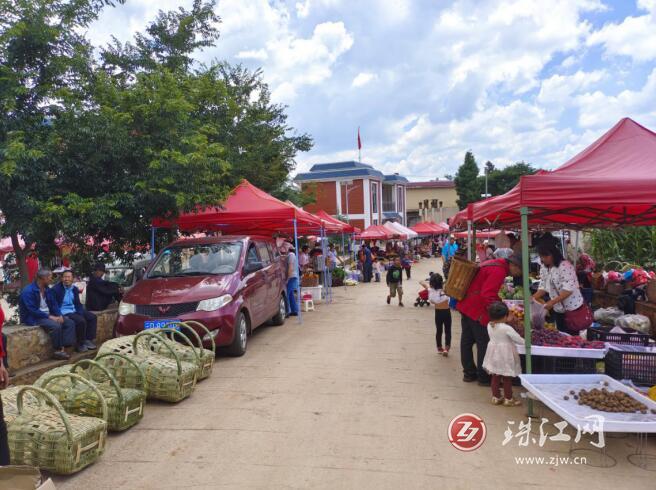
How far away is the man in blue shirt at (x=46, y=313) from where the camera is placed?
627cm

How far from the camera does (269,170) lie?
17641 mm

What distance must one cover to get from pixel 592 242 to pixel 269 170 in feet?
36.1

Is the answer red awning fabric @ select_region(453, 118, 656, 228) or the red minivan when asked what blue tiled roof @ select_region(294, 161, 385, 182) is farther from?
red awning fabric @ select_region(453, 118, 656, 228)

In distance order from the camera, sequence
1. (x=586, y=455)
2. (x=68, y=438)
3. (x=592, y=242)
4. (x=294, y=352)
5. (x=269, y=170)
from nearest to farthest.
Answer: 1. (x=68, y=438)
2. (x=586, y=455)
3. (x=294, y=352)
4. (x=592, y=242)
5. (x=269, y=170)

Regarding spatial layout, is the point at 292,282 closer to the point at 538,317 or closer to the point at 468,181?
the point at 538,317

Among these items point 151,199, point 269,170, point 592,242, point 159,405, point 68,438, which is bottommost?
point 159,405

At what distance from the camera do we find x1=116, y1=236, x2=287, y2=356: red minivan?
7.10m

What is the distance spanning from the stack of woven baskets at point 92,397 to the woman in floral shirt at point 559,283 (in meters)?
4.44

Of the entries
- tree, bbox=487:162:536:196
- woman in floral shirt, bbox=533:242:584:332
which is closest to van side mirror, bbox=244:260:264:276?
woman in floral shirt, bbox=533:242:584:332

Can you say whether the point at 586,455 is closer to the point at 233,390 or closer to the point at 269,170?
the point at 233,390

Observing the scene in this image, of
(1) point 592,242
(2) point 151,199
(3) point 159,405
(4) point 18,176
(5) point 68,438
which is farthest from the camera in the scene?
(1) point 592,242

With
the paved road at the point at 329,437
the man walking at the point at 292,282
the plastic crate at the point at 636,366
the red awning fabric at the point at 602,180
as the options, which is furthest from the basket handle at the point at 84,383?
the man walking at the point at 292,282

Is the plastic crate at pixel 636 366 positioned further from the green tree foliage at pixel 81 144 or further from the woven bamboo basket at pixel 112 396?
the green tree foliage at pixel 81 144

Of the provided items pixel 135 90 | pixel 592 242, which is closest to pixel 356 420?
pixel 135 90
